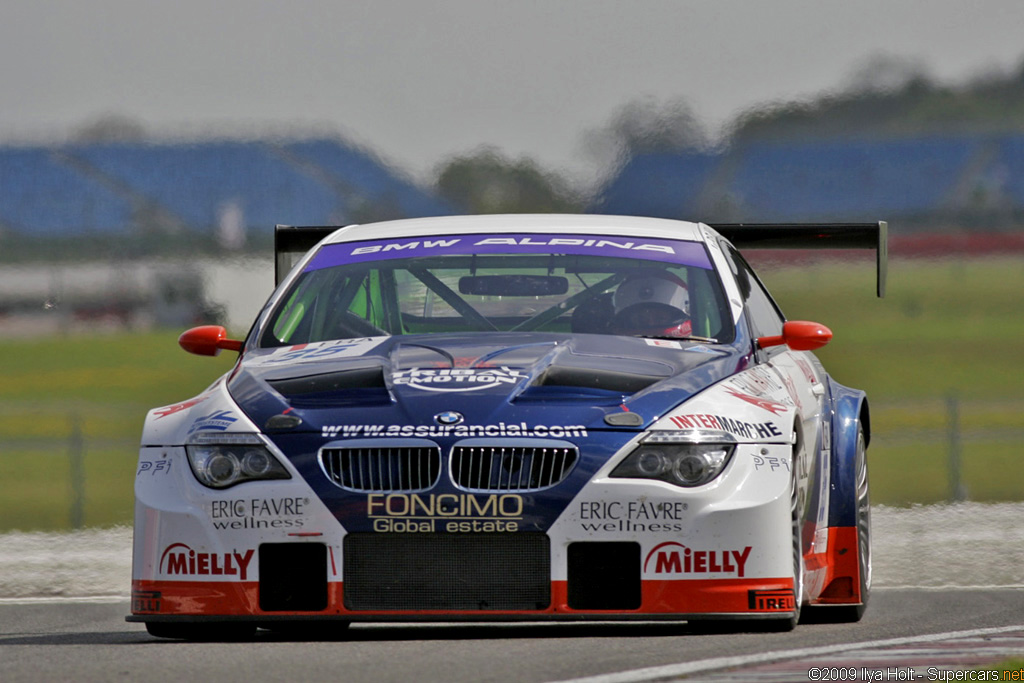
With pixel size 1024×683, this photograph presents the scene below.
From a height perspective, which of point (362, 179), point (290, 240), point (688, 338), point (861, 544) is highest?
point (362, 179)

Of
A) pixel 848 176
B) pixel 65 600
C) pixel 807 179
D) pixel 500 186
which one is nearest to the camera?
pixel 65 600

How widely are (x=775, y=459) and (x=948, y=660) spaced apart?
28.7 inches

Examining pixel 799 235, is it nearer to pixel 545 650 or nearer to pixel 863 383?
pixel 545 650

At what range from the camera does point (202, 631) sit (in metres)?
5.68

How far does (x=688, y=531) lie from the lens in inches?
199

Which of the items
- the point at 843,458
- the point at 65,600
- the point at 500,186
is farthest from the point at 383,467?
the point at 500,186

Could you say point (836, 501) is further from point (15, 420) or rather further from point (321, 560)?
point (15, 420)

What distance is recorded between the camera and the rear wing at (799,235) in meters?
8.28

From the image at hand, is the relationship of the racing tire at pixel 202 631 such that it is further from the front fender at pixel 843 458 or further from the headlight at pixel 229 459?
the front fender at pixel 843 458

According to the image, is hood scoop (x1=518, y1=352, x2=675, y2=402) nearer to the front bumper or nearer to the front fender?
the front bumper

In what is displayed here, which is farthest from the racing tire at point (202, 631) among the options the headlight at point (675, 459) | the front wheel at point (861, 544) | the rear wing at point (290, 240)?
the rear wing at point (290, 240)

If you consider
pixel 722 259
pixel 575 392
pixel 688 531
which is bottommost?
pixel 688 531

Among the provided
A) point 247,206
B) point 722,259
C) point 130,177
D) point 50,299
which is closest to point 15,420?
point 247,206

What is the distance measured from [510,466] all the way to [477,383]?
34cm
